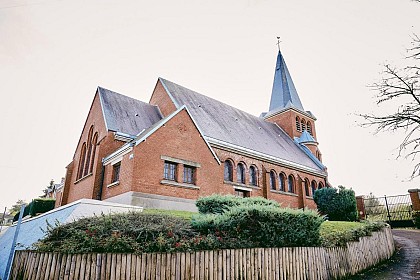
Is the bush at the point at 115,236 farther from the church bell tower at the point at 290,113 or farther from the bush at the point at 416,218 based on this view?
the church bell tower at the point at 290,113

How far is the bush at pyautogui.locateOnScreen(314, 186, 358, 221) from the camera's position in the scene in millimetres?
19625

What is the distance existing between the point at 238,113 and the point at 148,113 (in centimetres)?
1129

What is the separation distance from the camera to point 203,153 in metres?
16.9

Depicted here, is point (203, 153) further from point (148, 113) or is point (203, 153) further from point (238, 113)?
point (238, 113)

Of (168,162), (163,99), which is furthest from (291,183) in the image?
(168,162)

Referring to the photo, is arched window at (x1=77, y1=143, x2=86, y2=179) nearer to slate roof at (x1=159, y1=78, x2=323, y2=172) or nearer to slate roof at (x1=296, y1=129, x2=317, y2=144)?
slate roof at (x1=159, y1=78, x2=323, y2=172)

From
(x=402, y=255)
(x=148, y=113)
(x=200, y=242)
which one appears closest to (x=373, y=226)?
(x=402, y=255)

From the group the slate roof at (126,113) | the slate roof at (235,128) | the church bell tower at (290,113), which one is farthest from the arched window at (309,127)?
the slate roof at (126,113)

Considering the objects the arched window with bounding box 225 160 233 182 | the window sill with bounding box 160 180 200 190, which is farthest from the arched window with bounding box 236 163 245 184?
the window sill with bounding box 160 180 200 190

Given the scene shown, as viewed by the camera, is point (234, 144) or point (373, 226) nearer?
point (373, 226)

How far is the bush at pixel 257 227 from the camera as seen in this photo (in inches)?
286

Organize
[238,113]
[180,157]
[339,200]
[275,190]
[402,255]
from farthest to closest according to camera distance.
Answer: [238,113] < [275,190] < [339,200] < [180,157] < [402,255]

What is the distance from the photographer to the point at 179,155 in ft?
51.3

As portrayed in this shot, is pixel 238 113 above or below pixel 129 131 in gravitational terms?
above
